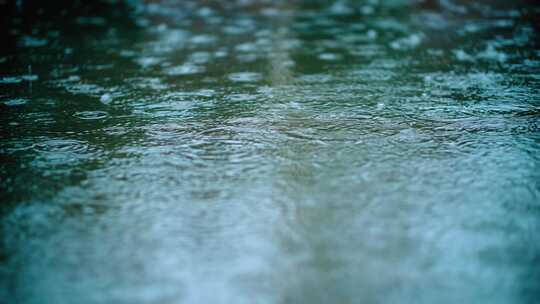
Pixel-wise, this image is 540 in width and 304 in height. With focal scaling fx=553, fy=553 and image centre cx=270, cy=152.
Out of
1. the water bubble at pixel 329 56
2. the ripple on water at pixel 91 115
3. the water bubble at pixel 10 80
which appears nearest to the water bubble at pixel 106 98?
the ripple on water at pixel 91 115

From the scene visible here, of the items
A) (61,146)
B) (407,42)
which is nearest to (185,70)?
(61,146)

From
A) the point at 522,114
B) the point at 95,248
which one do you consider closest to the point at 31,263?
the point at 95,248

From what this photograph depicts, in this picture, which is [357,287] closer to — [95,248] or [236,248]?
[236,248]

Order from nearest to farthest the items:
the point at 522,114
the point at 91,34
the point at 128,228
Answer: the point at 128,228, the point at 522,114, the point at 91,34

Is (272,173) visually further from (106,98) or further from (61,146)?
(106,98)

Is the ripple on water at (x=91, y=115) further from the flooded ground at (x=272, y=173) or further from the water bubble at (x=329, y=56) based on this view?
the water bubble at (x=329, y=56)
